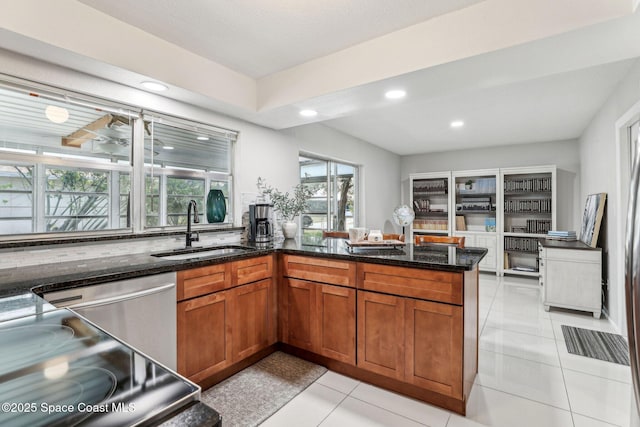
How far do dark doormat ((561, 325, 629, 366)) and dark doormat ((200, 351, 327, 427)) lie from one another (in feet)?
7.79

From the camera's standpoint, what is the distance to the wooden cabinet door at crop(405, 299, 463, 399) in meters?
1.94

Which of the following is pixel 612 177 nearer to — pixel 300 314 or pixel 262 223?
pixel 300 314

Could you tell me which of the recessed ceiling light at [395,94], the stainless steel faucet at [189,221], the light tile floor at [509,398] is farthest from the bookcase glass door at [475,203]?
the stainless steel faucet at [189,221]

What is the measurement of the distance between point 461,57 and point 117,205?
2710 mm

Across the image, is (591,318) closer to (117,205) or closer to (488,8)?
(488,8)

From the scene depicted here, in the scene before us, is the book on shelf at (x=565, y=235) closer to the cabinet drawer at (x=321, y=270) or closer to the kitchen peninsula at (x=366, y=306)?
the kitchen peninsula at (x=366, y=306)

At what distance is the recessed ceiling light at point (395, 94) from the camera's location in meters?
2.62

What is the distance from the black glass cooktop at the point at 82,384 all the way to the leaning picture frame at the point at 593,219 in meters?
4.83

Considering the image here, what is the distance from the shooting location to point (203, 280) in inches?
85.7

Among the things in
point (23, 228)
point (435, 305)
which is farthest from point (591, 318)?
point (23, 228)

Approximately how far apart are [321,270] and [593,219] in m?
3.77

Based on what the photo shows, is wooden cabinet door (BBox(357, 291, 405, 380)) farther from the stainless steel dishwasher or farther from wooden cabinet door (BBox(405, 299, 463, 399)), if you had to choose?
the stainless steel dishwasher

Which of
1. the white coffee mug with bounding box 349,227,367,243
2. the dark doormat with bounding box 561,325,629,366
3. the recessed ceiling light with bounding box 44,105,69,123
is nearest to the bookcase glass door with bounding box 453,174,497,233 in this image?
the dark doormat with bounding box 561,325,629,366

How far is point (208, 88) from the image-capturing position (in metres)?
2.68
